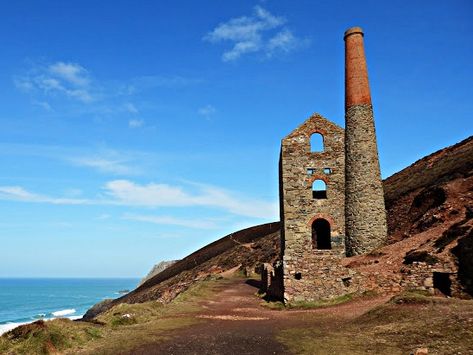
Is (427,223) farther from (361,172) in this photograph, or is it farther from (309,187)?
(309,187)

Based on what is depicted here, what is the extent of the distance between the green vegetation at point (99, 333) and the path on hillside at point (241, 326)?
0.77 meters

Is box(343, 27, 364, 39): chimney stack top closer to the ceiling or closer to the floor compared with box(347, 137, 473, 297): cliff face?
closer to the ceiling

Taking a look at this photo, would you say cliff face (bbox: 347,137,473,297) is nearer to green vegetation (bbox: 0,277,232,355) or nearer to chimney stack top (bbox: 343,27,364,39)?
green vegetation (bbox: 0,277,232,355)

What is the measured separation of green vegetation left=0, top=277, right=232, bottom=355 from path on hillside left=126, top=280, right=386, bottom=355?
0.77 metres

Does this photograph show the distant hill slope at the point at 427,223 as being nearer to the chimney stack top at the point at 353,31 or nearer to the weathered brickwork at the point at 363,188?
the weathered brickwork at the point at 363,188

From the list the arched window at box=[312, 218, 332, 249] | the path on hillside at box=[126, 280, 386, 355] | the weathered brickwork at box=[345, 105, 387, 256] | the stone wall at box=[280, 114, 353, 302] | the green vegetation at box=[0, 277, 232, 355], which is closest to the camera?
the green vegetation at box=[0, 277, 232, 355]

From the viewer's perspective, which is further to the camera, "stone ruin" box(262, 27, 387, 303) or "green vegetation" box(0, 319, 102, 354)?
"stone ruin" box(262, 27, 387, 303)

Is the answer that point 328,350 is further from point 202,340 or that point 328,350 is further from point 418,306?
point 418,306

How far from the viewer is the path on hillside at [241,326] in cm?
1111

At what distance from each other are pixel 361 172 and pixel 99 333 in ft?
65.6

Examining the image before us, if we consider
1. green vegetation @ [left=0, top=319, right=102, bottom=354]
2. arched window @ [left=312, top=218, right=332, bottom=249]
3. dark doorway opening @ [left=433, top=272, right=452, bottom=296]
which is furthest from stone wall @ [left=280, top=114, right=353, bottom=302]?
green vegetation @ [left=0, top=319, right=102, bottom=354]

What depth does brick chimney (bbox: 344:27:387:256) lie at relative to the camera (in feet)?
87.6

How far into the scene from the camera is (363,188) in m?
27.0

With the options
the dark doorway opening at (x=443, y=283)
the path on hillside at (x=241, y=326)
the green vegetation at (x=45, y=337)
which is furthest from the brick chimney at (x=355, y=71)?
the green vegetation at (x=45, y=337)
